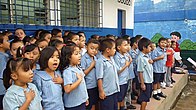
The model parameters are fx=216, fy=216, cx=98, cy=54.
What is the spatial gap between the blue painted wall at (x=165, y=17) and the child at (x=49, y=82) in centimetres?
714

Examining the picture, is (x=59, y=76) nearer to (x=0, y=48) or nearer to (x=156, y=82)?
(x=0, y=48)

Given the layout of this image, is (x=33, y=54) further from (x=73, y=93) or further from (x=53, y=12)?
(x=53, y=12)

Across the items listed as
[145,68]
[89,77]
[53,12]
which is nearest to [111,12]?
[53,12]

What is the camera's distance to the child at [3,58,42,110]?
4.58ft

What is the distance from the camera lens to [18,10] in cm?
356

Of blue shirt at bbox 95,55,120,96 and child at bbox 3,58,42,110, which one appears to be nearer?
child at bbox 3,58,42,110

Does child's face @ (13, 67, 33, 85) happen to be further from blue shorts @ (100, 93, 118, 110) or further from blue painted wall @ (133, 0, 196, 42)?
blue painted wall @ (133, 0, 196, 42)

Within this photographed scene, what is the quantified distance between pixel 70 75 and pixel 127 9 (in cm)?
656

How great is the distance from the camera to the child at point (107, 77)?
7.37 ft

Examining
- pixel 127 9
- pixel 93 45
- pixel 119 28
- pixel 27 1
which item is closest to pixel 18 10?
pixel 27 1

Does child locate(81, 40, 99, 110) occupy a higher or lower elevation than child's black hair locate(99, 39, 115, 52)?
lower

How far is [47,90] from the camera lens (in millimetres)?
1623

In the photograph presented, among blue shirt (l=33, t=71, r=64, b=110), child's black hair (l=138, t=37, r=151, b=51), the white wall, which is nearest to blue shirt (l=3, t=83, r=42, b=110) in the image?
blue shirt (l=33, t=71, r=64, b=110)

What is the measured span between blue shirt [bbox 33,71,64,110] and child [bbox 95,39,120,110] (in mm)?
661
